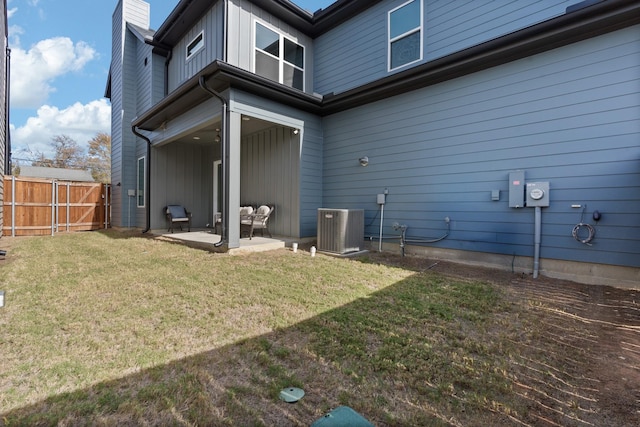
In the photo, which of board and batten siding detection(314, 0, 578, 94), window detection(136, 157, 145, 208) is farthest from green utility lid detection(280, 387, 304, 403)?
window detection(136, 157, 145, 208)

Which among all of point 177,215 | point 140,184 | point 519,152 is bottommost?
point 177,215

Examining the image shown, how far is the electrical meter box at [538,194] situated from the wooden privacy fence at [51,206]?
12.1 m

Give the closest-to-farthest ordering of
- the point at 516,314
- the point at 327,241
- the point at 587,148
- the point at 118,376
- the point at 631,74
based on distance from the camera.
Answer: the point at 118,376
the point at 516,314
the point at 631,74
the point at 587,148
the point at 327,241

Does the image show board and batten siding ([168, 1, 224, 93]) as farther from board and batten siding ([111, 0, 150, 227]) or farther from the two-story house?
board and batten siding ([111, 0, 150, 227])

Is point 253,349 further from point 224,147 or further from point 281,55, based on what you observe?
point 281,55

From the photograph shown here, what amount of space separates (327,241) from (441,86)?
354 centimetres

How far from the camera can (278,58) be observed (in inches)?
275

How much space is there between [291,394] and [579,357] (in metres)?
2.05

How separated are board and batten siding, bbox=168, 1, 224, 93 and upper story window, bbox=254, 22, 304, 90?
849 millimetres

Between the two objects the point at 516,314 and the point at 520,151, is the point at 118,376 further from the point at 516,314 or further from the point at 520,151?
the point at 520,151

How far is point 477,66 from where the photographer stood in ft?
15.9

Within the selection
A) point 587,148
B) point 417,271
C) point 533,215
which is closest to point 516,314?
point 417,271

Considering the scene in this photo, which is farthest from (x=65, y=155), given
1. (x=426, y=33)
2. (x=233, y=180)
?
(x=426, y=33)

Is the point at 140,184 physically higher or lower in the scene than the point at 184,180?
lower
